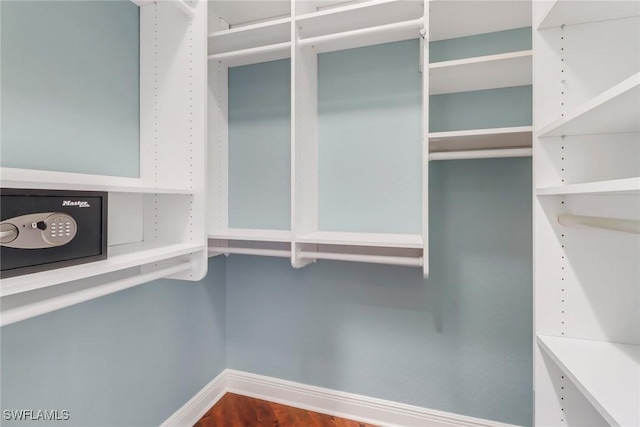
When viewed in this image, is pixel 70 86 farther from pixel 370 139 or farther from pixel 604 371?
pixel 604 371

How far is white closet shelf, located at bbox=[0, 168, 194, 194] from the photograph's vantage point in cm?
79

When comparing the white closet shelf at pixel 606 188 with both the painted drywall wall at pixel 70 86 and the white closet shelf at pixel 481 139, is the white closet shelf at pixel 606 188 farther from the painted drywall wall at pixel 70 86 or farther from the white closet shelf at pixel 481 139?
the painted drywall wall at pixel 70 86

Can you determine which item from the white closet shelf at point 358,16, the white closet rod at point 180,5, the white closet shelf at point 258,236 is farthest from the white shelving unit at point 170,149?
the white closet shelf at point 358,16

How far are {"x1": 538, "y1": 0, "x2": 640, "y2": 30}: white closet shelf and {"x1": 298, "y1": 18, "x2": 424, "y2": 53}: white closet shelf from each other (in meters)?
0.51

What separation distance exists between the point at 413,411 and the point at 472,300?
720mm

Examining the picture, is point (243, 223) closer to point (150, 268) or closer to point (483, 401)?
point (150, 268)

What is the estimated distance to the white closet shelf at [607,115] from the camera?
0.64 m

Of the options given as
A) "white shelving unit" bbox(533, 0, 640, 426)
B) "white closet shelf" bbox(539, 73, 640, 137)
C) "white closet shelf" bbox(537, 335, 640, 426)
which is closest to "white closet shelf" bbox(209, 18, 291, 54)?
"white shelving unit" bbox(533, 0, 640, 426)

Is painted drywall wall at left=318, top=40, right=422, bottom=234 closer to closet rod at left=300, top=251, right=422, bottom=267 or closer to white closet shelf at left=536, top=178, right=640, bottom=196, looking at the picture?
closet rod at left=300, top=251, right=422, bottom=267

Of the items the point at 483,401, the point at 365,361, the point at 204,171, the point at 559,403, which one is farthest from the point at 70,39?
the point at 483,401

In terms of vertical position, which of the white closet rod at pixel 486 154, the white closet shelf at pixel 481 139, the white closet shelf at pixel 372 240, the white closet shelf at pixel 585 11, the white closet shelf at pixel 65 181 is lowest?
the white closet shelf at pixel 372 240

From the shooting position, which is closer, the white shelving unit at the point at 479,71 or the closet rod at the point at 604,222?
the closet rod at the point at 604,222

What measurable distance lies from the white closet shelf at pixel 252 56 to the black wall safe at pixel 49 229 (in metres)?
1.05

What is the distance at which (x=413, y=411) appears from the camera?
5.73 feet
